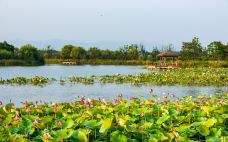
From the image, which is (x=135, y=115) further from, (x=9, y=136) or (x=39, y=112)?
(x=9, y=136)

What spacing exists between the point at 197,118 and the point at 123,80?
16378mm

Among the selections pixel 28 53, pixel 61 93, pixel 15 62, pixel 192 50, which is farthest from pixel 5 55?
pixel 61 93

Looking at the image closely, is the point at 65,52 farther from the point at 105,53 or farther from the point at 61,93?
the point at 61,93

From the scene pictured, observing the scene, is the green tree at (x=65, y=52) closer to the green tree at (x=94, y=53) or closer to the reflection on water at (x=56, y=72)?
the green tree at (x=94, y=53)

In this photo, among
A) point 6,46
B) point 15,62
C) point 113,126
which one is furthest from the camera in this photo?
point 6,46

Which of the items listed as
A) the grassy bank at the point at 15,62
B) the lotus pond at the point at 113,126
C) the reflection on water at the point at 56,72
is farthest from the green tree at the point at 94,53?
the lotus pond at the point at 113,126

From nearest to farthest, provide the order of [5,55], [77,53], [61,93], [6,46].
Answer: [61,93], [5,55], [6,46], [77,53]

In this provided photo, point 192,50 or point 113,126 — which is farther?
point 192,50

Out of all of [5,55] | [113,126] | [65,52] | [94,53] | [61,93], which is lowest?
[61,93]

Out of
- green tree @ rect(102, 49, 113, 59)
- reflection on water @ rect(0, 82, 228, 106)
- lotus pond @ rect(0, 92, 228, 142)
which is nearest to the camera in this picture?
lotus pond @ rect(0, 92, 228, 142)

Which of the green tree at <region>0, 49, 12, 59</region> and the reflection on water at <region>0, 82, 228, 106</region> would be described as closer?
the reflection on water at <region>0, 82, 228, 106</region>

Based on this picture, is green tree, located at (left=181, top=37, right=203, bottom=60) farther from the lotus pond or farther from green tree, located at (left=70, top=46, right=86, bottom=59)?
the lotus pond

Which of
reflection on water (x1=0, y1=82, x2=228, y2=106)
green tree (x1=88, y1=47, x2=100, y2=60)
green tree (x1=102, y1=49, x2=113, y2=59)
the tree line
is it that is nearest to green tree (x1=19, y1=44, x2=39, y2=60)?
the tree line

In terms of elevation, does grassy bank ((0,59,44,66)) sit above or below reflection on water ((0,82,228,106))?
above
